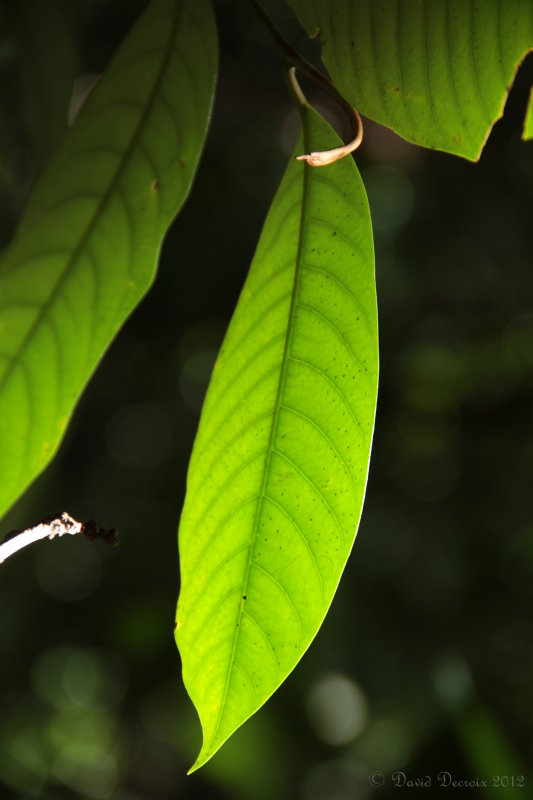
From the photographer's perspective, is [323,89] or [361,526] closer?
[323,89]

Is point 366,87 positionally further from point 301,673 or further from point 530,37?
point 301,673

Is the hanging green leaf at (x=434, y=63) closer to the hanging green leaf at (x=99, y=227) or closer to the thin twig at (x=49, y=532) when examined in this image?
the hanging green leaf at (x=99, y=227)

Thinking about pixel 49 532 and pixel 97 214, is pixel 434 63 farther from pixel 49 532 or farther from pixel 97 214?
pixel 49 532

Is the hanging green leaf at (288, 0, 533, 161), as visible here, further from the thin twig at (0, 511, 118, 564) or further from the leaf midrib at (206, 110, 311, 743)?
the thin twig at (0, 511, 118, 564)

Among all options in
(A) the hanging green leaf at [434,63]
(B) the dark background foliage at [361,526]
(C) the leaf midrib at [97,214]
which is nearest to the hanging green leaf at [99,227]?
(C) the leaf midrib at [97,214]

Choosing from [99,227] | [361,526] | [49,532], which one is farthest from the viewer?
[361,526]

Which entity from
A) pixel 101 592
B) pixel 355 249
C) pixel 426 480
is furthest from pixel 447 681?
pixel 355 249

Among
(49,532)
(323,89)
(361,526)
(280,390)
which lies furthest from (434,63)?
(361,526)

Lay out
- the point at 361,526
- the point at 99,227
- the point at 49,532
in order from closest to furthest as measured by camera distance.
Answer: the point at 49,532, the point at 99,227, the point at 361,526

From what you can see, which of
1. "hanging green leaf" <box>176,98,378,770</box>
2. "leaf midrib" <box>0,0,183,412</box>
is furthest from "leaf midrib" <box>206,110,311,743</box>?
"leaf midrib" <box>0,0,183,412</box>
